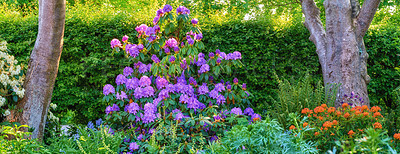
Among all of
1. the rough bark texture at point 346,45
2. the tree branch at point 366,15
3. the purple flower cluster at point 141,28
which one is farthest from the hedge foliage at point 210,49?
the purple flower cluster at point 141,28

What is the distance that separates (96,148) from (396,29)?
575 centimetres

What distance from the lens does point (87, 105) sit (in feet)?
17.1

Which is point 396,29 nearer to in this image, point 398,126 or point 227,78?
point 398,126

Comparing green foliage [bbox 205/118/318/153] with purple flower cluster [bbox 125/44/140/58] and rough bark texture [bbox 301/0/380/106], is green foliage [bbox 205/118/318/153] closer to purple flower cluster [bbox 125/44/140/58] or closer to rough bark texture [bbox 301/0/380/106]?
purple flower cluster [bbox 125/44/140/58]

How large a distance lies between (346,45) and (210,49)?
2.16 metres

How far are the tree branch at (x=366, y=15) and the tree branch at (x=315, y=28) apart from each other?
531 millimetres

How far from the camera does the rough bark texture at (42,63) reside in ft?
10.8

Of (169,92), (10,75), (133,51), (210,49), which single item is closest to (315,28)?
(210,49)

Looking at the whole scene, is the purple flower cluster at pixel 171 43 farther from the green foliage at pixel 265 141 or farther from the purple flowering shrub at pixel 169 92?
the green foliage at pixel 265 141

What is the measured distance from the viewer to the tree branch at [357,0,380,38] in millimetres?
4523

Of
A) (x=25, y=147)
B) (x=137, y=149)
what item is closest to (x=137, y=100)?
(x=137, y=149)

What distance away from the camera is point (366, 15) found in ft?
15.1

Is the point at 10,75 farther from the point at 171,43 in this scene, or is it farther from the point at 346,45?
the point at 346,45

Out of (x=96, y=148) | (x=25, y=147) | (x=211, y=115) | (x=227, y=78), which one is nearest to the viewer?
(x=25, y=147)
